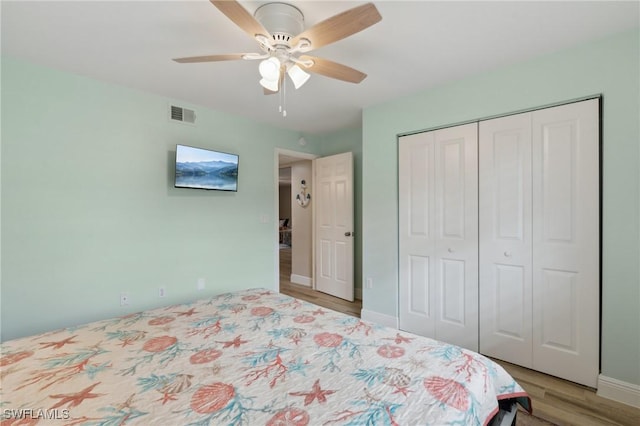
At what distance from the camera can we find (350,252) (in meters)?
4.02

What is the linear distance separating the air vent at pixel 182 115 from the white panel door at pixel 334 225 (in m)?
1.90

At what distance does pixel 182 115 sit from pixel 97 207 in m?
1.22

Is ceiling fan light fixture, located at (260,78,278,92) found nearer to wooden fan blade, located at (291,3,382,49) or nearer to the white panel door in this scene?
wooden fan blade, located at (291,3,382,49)

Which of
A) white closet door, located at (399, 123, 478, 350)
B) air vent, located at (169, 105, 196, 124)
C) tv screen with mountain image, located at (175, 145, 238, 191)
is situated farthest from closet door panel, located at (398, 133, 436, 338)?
air vent, located at (169, 105, 196, 124)

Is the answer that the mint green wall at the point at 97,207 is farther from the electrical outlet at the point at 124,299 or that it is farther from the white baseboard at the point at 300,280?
the white baseboard at the point at 300,280

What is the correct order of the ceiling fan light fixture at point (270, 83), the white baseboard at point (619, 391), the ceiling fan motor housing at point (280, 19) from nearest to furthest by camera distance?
the ceiling fan motor housing at point (280, 19) → the ceiling fan light fixture at point (270, 83) → the white baseboard at point (619, 391)

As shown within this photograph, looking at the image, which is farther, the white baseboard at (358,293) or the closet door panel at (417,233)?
the white baseboard at (358,293)

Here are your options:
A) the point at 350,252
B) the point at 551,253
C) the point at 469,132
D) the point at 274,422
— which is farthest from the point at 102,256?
the point at 551,253

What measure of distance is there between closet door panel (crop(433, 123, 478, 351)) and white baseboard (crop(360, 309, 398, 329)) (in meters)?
0.45

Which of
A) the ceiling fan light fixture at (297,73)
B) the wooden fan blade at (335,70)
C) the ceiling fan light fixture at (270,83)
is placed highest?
the wooden fan blade at (335,70)

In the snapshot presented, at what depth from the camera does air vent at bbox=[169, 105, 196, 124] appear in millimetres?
2977

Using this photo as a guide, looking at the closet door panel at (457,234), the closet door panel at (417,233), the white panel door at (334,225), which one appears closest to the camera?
the closet door panel at (457,234)

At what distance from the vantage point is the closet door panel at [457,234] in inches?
99.2

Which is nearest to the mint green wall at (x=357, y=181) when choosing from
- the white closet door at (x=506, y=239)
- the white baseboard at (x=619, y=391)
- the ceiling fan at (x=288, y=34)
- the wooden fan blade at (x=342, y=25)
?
the white closet door at (x=506, y=239)
